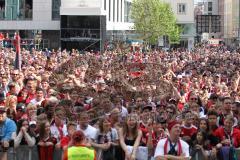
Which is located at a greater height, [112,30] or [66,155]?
[112,30]

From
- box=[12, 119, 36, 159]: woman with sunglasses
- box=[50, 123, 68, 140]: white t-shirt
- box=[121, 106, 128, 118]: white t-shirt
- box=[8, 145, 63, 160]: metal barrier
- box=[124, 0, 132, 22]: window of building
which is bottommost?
box=[8, 145, 63, 160]: metal barrier

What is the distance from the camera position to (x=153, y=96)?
60.9 feet

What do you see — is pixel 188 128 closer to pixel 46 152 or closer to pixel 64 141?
pixel 64 141

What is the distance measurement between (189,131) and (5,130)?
3.17 m

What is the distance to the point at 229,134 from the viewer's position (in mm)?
11977

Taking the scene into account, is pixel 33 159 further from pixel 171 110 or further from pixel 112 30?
pixel 112 30

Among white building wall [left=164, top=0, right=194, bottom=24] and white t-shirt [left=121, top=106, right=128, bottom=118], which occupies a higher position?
white building wall [left=164, top=0, right=194, bottom=24]

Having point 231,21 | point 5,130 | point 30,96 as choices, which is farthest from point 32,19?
point 231,21

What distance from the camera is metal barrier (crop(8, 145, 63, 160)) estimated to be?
466 inches

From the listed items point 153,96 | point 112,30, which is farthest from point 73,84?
point 112,30

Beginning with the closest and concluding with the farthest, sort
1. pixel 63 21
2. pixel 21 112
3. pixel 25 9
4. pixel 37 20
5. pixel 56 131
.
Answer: pixel 56 131 → pixel 21 112 → pixel 63 21 → pixel 37 20 → pixel 25 9

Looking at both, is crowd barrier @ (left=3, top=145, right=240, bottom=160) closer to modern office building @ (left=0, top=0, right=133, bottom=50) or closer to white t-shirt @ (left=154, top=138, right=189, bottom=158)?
white t-shirt @ (left=154, top=138, right=189, bottom=158)

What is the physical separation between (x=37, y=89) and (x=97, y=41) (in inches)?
1919

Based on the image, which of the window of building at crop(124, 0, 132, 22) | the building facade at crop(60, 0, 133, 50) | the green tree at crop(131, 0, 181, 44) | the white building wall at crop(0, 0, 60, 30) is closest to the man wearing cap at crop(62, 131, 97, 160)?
the building facade at crop(60, 0, 133, 50)
